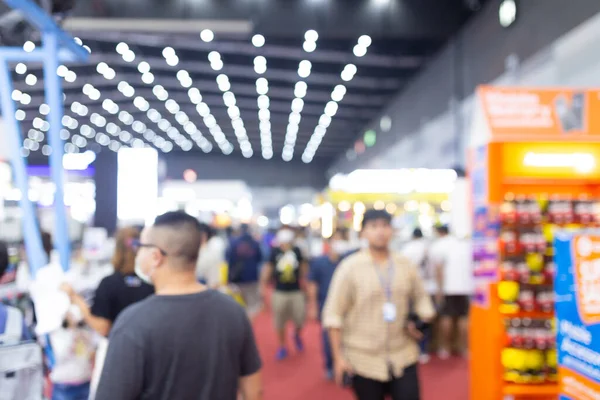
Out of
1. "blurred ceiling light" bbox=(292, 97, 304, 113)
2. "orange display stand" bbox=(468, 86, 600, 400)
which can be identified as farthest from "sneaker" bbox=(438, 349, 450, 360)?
"blurred ceiling light" bbox=(292, 97, 304, 113)

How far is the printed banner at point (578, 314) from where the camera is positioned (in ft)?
7.91

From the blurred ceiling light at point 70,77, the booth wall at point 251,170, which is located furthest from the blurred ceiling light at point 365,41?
the booth wall at point 251,170

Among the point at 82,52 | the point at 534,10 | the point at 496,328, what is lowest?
the point at 496,328

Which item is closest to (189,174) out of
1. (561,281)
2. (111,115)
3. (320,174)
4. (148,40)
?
(111,115)

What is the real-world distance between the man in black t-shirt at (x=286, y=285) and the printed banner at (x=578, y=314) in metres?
4.83

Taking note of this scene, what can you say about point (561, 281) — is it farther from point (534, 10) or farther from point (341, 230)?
point (534, 10)

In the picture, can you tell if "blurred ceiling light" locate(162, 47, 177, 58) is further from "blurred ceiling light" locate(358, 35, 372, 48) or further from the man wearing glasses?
the man wearing glasses

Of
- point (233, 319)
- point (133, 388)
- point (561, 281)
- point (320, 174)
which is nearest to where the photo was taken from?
point (133, 388)

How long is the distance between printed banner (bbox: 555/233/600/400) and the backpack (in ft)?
6.78

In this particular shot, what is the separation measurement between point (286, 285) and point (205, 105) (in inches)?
485

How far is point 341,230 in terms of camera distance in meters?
7.41

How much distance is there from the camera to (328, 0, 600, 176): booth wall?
6664 mm

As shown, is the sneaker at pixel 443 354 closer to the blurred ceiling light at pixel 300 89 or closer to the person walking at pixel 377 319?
the person walking at pixel 377 319

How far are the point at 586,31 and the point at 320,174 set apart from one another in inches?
1107
